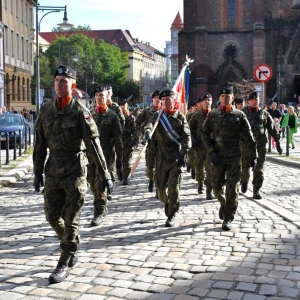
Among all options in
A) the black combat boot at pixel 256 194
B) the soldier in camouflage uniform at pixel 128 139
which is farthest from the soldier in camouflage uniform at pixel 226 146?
the soldier in camouflage uniform at pixel 128 139

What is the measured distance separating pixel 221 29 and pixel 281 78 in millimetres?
7340

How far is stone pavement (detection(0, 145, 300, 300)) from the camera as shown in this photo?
5508 mm

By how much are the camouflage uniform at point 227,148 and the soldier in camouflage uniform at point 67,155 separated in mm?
2739

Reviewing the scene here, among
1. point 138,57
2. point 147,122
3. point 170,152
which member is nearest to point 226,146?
point 170,152

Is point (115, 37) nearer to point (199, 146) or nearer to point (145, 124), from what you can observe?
point (145, 124)

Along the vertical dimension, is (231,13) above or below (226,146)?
above

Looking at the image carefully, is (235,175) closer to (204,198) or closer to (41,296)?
(204,198)

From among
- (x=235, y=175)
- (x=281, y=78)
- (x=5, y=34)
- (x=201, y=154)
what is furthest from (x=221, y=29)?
(x=235, y=175)

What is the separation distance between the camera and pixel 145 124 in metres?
13.1

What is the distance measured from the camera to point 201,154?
1215 cm

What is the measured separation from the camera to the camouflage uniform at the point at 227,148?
8320 mm

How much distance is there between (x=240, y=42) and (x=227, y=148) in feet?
165

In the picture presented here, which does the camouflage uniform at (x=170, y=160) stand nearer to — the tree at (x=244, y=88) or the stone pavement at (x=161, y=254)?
the stone pavement at (x=161, y=254)

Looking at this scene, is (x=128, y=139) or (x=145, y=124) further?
(x=128, y=139)
